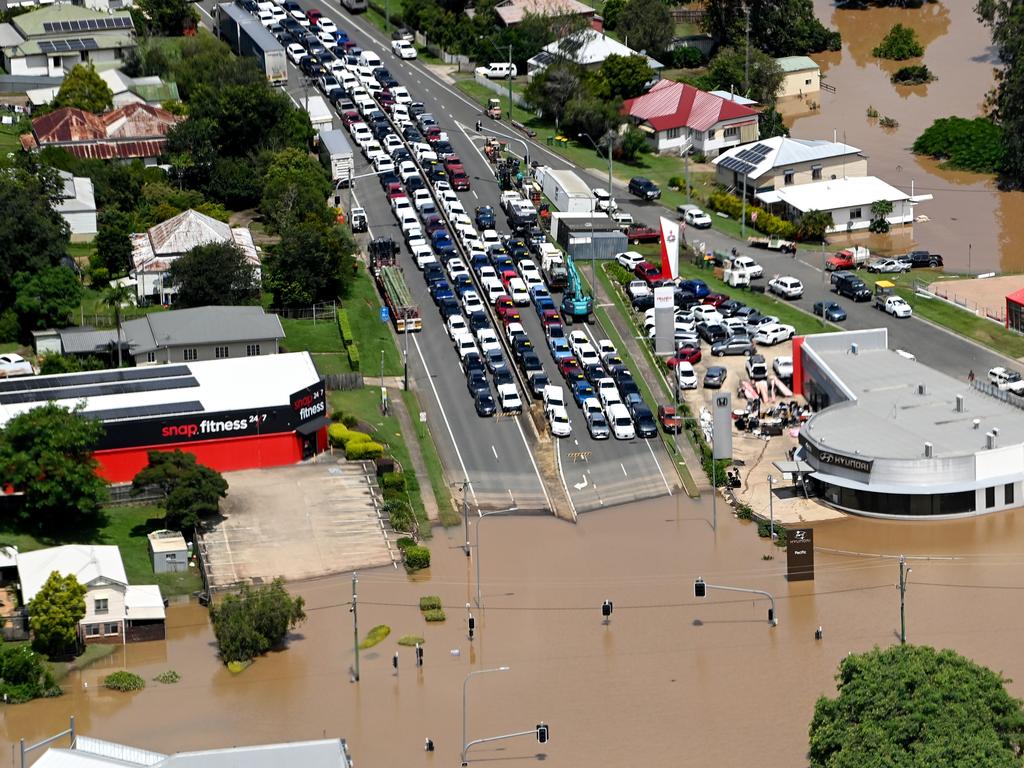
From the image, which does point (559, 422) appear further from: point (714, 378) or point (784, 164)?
point (784, 164)

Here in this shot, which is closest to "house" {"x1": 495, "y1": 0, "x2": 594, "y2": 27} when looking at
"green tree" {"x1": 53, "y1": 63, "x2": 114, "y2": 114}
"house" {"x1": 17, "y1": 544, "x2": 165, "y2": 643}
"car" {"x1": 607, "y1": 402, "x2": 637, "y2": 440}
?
"green tree" {"x1": 53, "y1": 63, "x2": 114, "y2": 114}

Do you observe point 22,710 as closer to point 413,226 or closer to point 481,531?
point 481,531

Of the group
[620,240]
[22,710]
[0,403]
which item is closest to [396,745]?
[22,710]

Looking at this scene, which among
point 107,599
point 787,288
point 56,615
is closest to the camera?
point 56,615

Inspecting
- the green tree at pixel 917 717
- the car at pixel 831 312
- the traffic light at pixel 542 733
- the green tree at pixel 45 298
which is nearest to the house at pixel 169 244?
the green tree at pixel 45 298

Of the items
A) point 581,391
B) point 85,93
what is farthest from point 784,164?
point 85,93

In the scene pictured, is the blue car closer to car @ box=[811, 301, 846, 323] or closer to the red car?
the red car

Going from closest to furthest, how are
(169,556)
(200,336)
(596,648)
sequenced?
(596,648)
(169,556)
(200,336)
